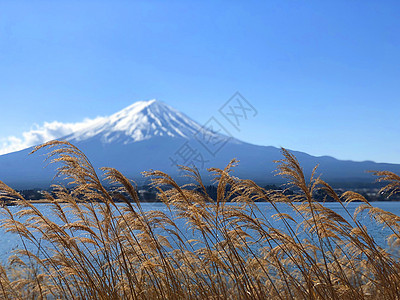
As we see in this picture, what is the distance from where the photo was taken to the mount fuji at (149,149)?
123 metres

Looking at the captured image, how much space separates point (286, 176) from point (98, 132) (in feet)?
579

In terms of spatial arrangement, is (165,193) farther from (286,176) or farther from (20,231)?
(20,231)

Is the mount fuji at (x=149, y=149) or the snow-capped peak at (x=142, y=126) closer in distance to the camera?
the mount fuji at (x=149, y=149)

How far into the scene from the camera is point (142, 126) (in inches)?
6964

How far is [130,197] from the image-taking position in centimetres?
295

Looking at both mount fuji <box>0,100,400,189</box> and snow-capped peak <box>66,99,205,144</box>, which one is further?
snow-capped peak <box>66,99,205,144</box>

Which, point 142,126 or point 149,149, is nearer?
point 149,149

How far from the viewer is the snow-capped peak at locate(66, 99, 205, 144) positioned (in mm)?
161125

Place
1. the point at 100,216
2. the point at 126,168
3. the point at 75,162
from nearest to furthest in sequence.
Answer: the point at 75,162 < the point at 100,216 < the point at 126,168

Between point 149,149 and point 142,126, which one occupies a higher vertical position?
point 142,126

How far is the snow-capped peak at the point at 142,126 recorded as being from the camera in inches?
6344

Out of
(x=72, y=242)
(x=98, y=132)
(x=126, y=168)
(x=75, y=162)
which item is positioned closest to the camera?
(x=75, y=162)

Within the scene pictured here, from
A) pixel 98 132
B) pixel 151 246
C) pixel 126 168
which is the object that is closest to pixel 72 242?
pixel 151 246

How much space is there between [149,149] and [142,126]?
84.2 ft
